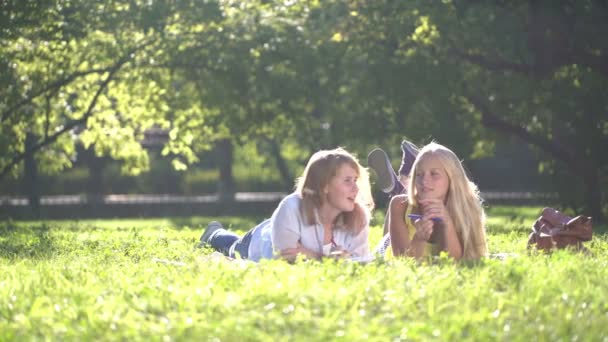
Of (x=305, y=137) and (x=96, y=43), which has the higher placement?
(x=96, y=43)

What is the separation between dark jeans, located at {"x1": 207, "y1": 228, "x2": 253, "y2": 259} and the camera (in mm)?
10289

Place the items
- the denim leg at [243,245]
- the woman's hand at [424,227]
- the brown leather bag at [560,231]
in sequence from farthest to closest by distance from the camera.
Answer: the denim leg at [243,245] < the brown leather bag at [560,231] < the woman's hand at [424,227]

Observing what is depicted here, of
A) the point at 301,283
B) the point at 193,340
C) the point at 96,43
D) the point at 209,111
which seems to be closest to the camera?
the point at 193,340

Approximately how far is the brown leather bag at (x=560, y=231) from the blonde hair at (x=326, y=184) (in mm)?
1622

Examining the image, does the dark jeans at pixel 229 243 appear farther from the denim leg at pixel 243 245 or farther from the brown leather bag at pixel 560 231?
the brown leather bag at pixel 560 231

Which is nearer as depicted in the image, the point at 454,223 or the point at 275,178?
the point at 454,223

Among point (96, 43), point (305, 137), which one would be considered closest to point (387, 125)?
point (305, 137)

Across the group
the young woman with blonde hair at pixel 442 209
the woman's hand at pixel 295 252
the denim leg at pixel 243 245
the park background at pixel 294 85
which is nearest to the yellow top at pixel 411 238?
the young woman with blonde hair at pixel 442 209

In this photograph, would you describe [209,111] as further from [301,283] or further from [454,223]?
[301,283]

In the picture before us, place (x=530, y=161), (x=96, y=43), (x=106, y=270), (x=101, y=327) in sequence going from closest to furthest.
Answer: (x=101, y=327) → (x=106, y=270) → (x=96, y=43) → (x=530, y=161)

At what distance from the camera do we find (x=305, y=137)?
28844 mm

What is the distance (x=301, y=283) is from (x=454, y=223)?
2.34 m

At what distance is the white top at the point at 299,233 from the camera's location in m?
8.62

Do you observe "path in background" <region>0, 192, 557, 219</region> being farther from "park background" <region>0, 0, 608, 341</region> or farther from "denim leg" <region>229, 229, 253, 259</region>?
"denim leg" <region>229, 229, 253, 259</region>
